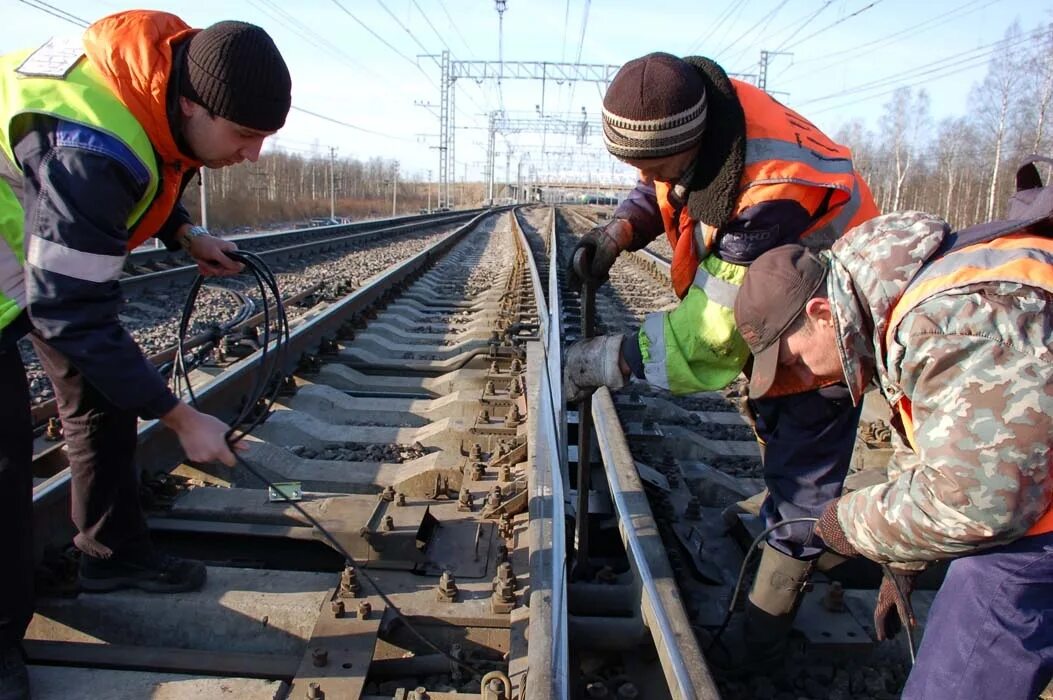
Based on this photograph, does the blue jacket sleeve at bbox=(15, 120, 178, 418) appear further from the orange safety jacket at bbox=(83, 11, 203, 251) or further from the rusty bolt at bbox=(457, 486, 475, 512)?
the rusty bolt at bbox=(457, 486, 475, 512)

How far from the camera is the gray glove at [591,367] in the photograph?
2322 mm

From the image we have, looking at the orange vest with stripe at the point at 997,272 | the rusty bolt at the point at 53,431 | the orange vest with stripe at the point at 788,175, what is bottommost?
the rusty bolt at the point at 53,431

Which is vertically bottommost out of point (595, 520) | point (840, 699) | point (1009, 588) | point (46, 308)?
point (840, 699)

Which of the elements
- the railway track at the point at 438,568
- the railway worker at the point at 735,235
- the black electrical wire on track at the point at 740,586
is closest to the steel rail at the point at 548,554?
the railway track at the point at 438,568

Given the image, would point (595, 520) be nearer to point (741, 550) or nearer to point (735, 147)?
point (741, 550)

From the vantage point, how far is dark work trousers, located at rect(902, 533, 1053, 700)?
1.60 m

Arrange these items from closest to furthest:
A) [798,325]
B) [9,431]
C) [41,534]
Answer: [798,325] → [9,431] → [41,534]

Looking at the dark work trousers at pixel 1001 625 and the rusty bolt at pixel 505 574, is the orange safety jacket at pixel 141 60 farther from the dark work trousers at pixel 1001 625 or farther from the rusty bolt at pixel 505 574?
the dark work trousers at pixel 1001 625

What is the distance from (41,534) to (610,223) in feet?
7.48

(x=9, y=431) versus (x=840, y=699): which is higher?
(x=9, y=431)

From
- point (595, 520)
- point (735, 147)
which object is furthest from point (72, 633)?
point (735, 147)

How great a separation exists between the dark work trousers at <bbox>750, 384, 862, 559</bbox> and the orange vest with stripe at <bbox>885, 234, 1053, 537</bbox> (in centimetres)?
81

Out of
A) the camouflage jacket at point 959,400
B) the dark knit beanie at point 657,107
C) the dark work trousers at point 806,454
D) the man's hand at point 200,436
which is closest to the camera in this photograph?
the camouflage jacket at point 959,400

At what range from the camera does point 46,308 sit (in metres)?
1.72
